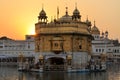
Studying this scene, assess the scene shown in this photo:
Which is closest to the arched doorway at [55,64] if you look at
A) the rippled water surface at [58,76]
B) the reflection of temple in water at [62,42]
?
the reflection of temple in water at [62,42]

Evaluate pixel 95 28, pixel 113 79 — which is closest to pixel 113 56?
pixel 95 28

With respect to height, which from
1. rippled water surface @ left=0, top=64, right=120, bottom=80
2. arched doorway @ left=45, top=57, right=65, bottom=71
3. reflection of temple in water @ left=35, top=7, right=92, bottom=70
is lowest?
rippled water surface @ left=0, top=64, right=120, bottom=80

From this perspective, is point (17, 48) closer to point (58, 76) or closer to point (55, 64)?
point (55, 64)

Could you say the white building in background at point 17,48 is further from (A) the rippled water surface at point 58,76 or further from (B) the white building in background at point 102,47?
(A) the rippled water surface at point 58,76

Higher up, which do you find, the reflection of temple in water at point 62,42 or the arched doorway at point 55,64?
the reflection of temple in water at point 62,42

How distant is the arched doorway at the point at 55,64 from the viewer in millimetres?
50031

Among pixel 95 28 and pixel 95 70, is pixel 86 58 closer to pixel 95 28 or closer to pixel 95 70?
pixel 95 70

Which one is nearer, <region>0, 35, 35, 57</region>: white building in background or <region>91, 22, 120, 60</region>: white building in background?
<region>0, 35, 35, 57</region>: white building in background

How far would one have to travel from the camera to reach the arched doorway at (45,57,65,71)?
50.0m

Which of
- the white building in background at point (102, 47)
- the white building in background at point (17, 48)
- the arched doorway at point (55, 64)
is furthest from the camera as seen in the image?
the white building in background at point (102, 47)

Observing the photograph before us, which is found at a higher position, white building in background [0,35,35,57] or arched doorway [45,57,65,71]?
white building in background [0,35,35,57]

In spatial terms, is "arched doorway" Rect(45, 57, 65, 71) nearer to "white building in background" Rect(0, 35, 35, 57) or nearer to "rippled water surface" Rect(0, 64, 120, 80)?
"rippled water surface" Rect(0, 64, 120, 80)

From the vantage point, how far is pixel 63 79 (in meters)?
36.8

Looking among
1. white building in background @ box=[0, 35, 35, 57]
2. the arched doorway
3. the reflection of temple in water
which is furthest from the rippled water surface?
white building in background @ box=[0, 35, 35, 57]
